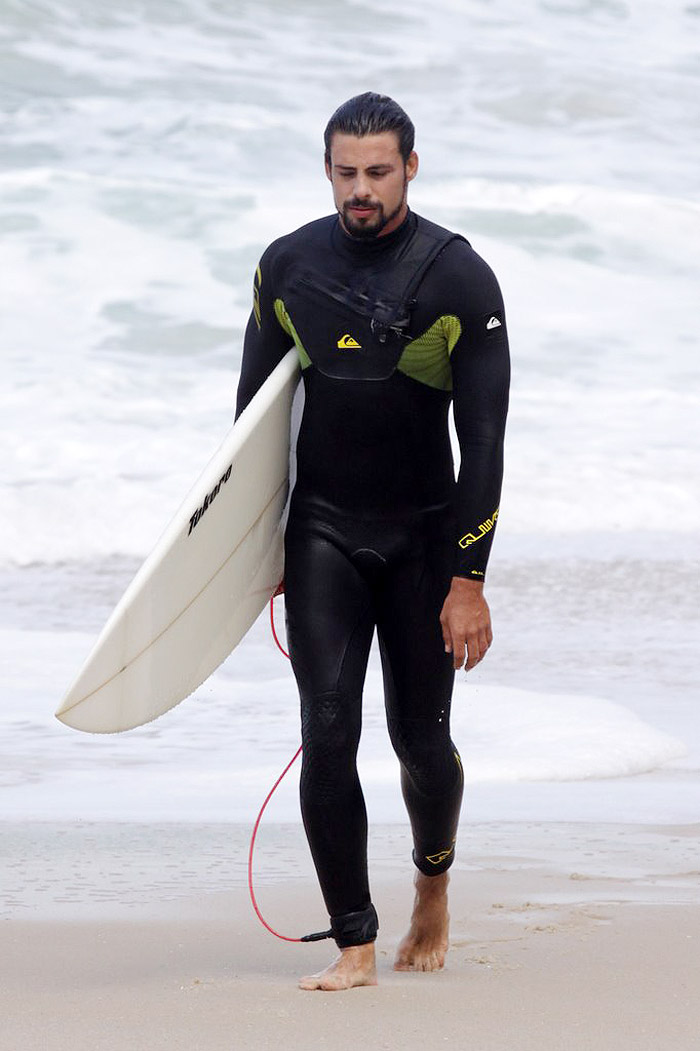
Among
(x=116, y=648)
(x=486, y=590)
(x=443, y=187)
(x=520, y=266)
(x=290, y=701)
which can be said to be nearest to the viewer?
(x=116, y=648)

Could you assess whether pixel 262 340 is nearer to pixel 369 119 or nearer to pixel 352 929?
pixel 369 119

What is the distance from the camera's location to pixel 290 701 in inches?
261

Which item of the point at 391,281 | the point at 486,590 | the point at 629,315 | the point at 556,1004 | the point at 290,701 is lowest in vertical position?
the point at 629,315

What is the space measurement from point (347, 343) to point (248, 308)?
1676cm

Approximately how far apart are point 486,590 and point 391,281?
5860 mm

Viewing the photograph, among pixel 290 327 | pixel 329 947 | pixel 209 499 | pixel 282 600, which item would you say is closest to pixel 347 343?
pixel 290 327

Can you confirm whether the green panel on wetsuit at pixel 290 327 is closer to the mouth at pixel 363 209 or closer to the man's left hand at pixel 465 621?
the mouth at pixel 363 209

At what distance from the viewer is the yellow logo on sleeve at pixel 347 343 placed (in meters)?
3.22

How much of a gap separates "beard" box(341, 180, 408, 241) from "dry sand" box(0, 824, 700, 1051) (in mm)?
1449

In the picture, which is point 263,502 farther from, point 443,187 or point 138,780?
point 443,187

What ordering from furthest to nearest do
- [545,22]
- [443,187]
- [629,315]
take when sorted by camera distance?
[545,22], [443,187], [629,315]

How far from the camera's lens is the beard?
3193 mm

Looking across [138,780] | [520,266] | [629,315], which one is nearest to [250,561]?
[138,780]

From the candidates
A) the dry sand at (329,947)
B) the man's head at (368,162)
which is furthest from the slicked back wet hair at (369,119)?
the dry sand at (329,947)
